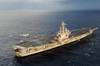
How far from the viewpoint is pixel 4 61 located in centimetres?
5169

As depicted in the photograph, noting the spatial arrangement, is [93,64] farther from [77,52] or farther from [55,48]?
[55,48]

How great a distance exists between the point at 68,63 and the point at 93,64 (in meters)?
12.4

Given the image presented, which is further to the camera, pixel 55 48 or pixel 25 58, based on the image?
pixel 55 48

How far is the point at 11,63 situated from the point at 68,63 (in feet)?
98.6

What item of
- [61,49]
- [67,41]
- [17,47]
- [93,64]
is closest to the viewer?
[93,64]

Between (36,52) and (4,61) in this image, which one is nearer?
(4,61)

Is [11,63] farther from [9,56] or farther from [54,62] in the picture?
[54,62]

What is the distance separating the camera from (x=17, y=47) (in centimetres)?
5656

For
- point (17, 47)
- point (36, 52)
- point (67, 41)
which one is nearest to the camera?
point (17, 47)

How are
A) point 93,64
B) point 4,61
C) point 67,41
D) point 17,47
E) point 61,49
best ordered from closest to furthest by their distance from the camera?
point 93,64, point 4,61, point 17,47, point 61,49, point 67,41

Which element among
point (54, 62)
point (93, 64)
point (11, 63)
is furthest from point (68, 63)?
point (11, 63)

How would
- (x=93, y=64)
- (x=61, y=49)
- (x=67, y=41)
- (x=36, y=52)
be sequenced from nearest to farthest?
(x=93, y=64), (x=36, y=52), (x=61, y=49), (x=67, y=41)

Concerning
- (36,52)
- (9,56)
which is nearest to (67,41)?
(36,52)

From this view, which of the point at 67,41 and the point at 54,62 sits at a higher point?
the point at 67,41
